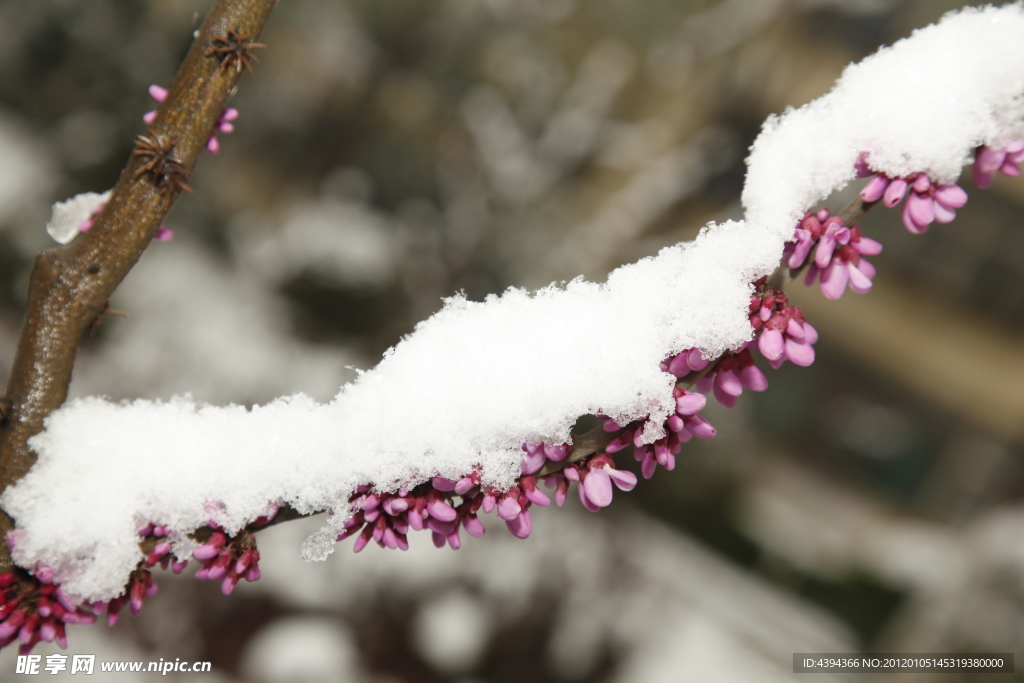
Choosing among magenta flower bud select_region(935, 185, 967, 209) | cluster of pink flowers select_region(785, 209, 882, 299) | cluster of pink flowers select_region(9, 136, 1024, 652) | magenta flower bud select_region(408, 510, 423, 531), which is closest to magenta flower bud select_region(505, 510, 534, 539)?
cluster of pink flowers select_region(9, 136, 1024, 652)

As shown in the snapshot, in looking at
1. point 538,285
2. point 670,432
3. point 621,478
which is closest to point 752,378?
point 670,432

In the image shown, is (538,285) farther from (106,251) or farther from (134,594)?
(134,594)

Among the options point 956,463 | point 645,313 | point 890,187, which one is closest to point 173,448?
point 645,313

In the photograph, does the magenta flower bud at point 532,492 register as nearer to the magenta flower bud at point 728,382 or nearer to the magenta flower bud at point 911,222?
the magenta flower bud at point 728,382

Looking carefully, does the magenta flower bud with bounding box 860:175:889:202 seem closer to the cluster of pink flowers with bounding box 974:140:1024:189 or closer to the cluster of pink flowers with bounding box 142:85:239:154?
the cluster of pink flowers with bounding box 974:140:1024:189

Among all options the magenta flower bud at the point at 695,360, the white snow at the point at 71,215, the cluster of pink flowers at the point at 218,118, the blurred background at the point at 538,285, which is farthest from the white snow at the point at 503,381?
the blurred background at the point at 538,285

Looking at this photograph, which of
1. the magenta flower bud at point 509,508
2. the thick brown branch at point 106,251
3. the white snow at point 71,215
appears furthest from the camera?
the white snow at point 71,215

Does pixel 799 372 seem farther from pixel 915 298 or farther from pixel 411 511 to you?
pixel 411 511
